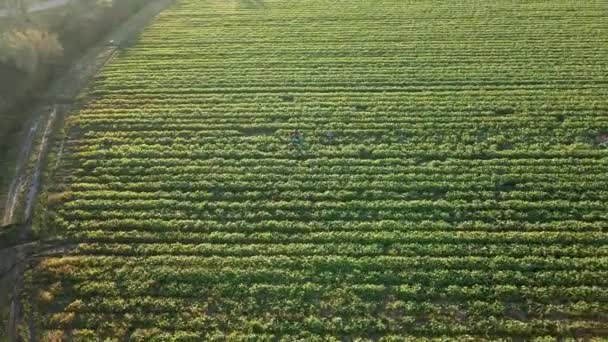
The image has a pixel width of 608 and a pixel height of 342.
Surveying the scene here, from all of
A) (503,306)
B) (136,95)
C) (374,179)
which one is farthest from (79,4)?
(503,306)

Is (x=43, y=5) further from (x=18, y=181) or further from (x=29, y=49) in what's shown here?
(x=18, y=181)

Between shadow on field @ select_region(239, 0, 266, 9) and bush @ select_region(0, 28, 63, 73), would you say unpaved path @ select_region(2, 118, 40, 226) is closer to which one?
bush @ select_region(0, 28, 63, 73)

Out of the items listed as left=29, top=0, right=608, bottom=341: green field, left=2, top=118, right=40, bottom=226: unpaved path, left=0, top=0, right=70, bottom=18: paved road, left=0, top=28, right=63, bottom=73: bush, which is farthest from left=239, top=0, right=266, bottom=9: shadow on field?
left=2, top=118, right=40, bottom=226: unpaved path

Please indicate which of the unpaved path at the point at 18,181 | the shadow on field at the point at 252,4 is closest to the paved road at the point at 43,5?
the shadow on field at the point at 252,4

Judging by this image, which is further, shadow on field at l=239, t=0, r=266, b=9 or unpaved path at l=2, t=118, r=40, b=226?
shadow on field at l=239, t=0, r=266, b=9

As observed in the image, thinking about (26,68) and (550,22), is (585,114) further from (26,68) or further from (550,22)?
(26,68)

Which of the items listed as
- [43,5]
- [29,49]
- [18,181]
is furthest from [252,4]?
[18,181]
